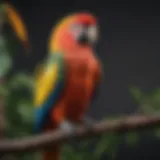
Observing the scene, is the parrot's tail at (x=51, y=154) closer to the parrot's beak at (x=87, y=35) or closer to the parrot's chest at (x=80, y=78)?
the parrot's chest at (x=80, y=78)

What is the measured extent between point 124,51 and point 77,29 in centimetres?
48

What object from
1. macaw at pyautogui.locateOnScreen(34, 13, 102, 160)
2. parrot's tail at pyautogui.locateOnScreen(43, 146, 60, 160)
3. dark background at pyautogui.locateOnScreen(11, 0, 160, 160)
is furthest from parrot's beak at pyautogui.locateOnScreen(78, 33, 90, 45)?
dark background at pyautogui.locateOnScreen(11, 0, 160, 160)

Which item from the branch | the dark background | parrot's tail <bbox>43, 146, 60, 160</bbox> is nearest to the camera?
the branch

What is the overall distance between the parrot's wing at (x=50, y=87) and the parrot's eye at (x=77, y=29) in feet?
0.19

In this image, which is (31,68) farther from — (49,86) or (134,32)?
(49,86)

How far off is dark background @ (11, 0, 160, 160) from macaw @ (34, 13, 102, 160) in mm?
437

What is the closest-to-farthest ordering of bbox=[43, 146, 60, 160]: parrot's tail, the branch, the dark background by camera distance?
the branch → bbox=[43, 146, 60, 160]: parrot's tail → the dark background

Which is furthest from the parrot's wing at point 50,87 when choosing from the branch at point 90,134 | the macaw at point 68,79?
the branch at point 90,134

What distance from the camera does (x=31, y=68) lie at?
64.2 inches

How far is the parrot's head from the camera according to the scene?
111 centimetres

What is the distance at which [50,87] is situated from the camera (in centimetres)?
111

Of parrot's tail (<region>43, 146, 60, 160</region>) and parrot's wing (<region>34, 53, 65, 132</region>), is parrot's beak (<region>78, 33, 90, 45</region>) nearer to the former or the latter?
parrot's wing (<region>34, 53, 65, 132</region>)

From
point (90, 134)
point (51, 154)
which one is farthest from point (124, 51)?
point (90, 134)

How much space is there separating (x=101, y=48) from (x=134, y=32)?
11 centimetres
